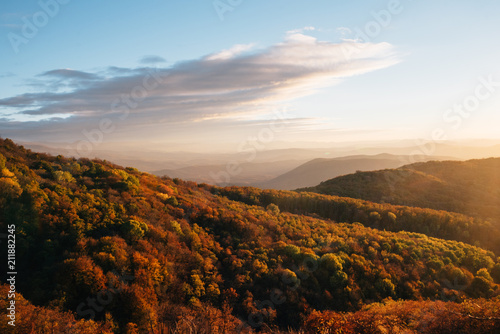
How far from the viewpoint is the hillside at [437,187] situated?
3183cm

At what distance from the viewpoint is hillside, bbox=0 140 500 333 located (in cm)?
792

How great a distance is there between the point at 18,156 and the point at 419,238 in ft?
93.1

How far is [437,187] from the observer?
3656 cm

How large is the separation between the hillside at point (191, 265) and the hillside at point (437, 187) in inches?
619

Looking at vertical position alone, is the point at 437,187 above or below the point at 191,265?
below

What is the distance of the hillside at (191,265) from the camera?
26.0ft

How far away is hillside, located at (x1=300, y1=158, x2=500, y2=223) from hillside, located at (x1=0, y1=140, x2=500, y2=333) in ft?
51.6

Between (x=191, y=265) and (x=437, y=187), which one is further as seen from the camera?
Answer: (x=437, y=187)

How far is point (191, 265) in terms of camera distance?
11.6 m

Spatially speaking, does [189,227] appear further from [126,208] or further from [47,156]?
[47,156]

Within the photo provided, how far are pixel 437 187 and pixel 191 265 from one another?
39.5 m

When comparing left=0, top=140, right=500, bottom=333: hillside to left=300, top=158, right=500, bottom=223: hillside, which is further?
left=300, top=158, right=500, bottom=223: hillside

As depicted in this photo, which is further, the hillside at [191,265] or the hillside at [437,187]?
the hillside at [437,187]

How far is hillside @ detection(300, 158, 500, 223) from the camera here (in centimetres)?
3183
